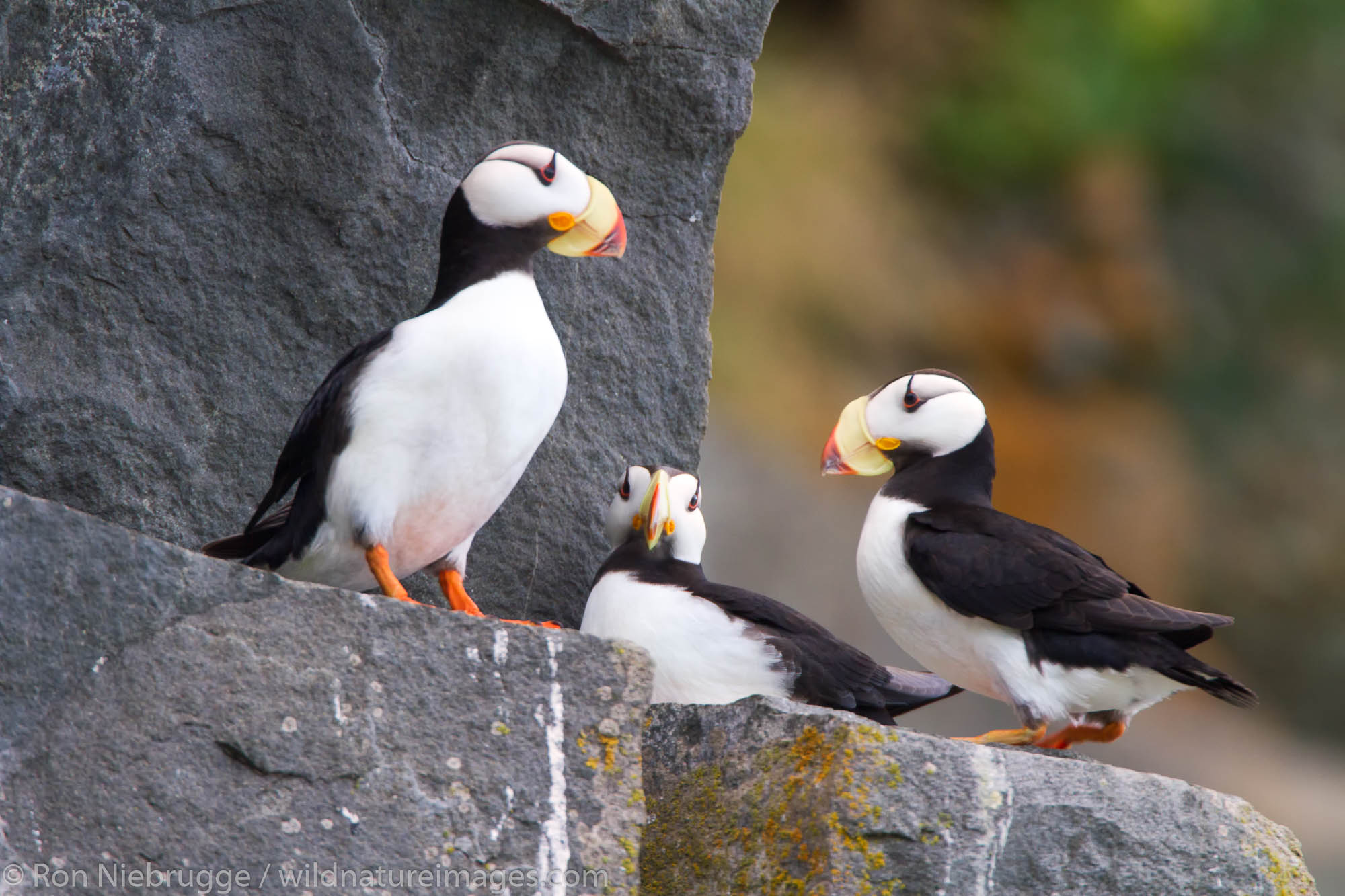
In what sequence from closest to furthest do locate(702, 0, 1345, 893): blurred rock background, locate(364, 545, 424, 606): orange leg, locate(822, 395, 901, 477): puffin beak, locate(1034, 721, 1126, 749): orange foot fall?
1. locate(364, 545, 424, 606): orange leg
2. locate(1034, 721, 1126, 749): orange foot
3. locate(822, 395, 901, 477): puffin beak
4. locate(702, 0, 1345, 893): blurred rock background

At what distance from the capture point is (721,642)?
10.8ft

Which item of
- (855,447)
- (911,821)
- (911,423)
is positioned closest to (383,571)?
(911,821)

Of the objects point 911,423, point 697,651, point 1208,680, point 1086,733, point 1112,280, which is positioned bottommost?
point 697,651

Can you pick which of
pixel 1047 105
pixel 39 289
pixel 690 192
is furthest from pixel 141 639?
pixel 1047 105

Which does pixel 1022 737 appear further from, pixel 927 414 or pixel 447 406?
pixel 447 406

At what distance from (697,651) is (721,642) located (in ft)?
0.17

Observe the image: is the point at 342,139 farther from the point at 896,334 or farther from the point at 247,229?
the point at 896,334

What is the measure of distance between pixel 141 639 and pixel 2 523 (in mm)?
258

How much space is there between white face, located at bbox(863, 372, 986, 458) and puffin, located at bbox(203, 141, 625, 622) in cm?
78

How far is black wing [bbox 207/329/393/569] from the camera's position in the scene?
301cm

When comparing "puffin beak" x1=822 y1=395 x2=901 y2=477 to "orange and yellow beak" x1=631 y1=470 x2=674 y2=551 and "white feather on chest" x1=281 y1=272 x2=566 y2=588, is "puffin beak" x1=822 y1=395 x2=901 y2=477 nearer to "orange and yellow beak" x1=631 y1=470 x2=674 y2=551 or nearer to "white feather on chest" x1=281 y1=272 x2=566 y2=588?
"orange and yellow beak" x1=631 y1=470 x2=674 y2=551

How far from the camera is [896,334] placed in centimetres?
984

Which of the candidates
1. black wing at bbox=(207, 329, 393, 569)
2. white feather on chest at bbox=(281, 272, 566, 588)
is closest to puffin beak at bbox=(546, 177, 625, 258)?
white feather on chest at bbox=(281, 272, 566, 588)

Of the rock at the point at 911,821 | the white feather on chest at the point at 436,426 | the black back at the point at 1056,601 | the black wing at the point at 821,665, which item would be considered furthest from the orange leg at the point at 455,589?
the black back at the point at 1056,601
